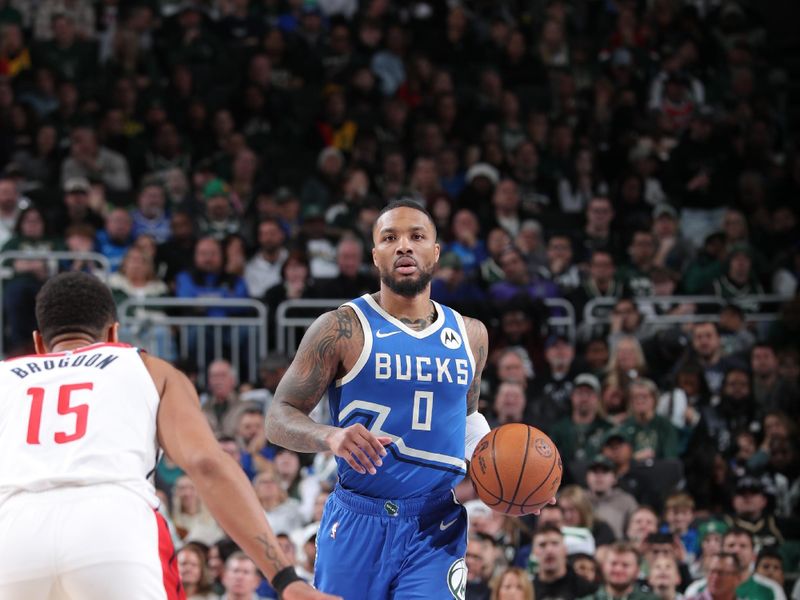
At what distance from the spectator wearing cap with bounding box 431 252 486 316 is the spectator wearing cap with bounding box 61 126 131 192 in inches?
156

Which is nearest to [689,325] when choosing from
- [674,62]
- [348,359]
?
[674,62]

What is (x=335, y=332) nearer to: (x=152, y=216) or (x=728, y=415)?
(x=728, y=415)

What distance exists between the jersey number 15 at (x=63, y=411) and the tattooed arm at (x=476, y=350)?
2.43 metres

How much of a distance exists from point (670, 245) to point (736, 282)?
35.7 inches

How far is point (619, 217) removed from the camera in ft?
50.8

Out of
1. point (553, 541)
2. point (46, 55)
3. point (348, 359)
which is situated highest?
point (46, 55)

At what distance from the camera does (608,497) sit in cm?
1127

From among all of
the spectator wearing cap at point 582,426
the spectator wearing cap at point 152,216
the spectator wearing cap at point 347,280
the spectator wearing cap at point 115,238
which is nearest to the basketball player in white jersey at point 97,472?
the spectator wearing cap at point 582,426

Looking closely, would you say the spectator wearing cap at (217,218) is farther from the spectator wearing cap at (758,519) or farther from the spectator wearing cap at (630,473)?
the spectator wearing cap at (758,519)

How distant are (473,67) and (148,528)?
14.0m

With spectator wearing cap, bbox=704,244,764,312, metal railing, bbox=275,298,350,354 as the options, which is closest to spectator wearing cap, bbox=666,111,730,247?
spectator wearing cap, bbox=704,244,764,312

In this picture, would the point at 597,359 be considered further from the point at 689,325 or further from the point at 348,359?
the point at 348,359

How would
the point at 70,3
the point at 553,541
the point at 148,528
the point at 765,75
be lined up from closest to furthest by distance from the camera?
the point at 148,528 → the point at 553,541 → the point at 70,3 → the point at 765,75

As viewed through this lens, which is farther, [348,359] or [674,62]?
[674,62]
